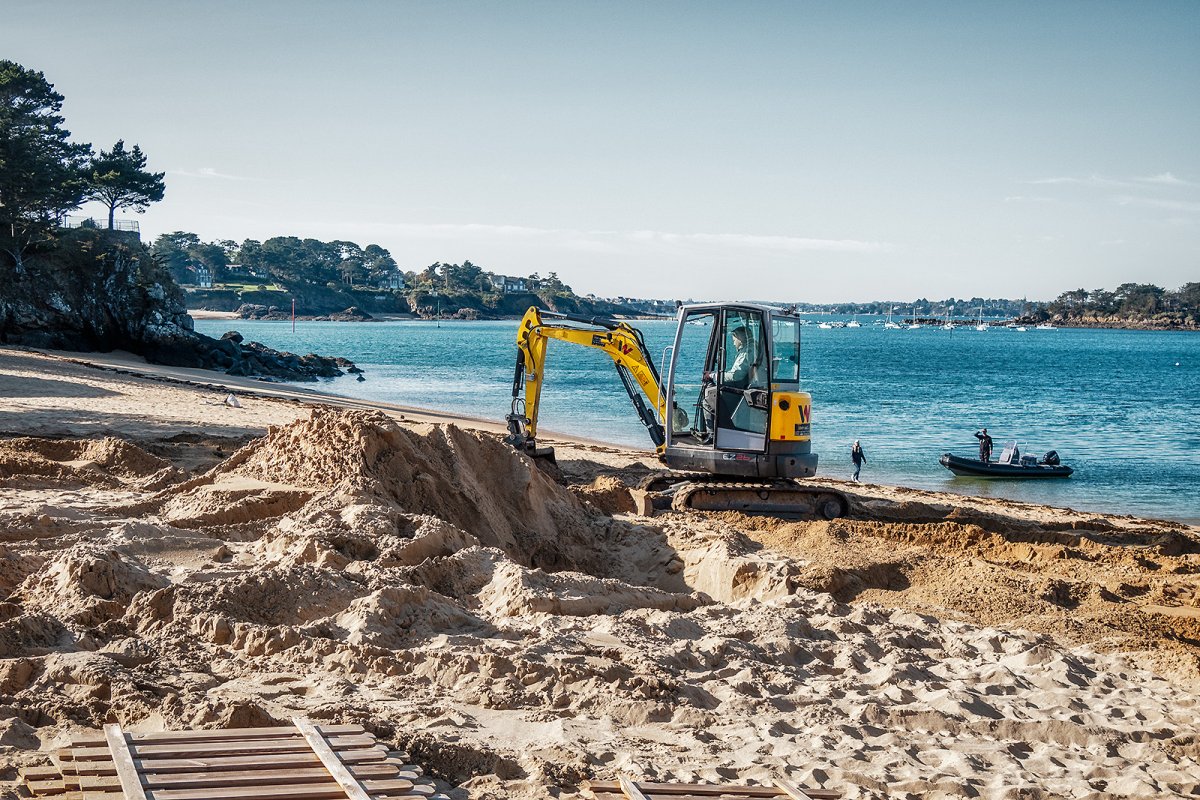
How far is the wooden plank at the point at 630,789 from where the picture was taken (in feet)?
16.2

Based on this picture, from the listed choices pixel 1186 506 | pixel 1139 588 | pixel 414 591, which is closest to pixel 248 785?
pixel 414 591

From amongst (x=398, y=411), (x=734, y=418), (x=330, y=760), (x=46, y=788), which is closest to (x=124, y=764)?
(x=46, y=788)

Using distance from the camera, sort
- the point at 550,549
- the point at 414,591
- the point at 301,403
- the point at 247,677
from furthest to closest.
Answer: the point at 301,403 → the point at 550,549 → the point at 414,591 → the point at 247,677

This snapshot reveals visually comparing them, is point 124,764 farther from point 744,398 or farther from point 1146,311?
point 1146,311

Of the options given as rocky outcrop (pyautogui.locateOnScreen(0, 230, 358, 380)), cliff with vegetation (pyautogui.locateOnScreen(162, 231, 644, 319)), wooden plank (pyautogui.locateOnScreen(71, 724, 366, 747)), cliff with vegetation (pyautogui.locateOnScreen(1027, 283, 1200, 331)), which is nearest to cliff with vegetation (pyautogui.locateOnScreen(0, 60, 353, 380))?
rocky outcrop (pyautogui.locateOnScreen(0, 230, 358, 380))

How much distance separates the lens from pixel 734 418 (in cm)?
1373

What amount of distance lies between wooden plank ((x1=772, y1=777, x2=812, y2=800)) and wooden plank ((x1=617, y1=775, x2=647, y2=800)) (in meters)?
0.78

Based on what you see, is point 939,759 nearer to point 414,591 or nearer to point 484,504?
point 414,591

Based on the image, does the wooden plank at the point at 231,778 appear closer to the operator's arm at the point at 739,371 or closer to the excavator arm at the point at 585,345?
the operator's arm at the point at 739,371

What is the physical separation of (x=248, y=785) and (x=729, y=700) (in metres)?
3.09

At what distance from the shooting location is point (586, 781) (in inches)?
207

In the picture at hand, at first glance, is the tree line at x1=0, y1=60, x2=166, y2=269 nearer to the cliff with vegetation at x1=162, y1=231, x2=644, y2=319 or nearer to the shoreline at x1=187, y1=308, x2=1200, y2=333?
the shoreline at x1=187, y1=308, x2=1200, y2=333

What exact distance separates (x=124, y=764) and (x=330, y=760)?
0.94m

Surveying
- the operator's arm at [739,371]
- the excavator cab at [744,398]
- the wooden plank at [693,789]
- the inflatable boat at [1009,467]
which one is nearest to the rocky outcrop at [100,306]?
the inflatable boat at [1009,467]
